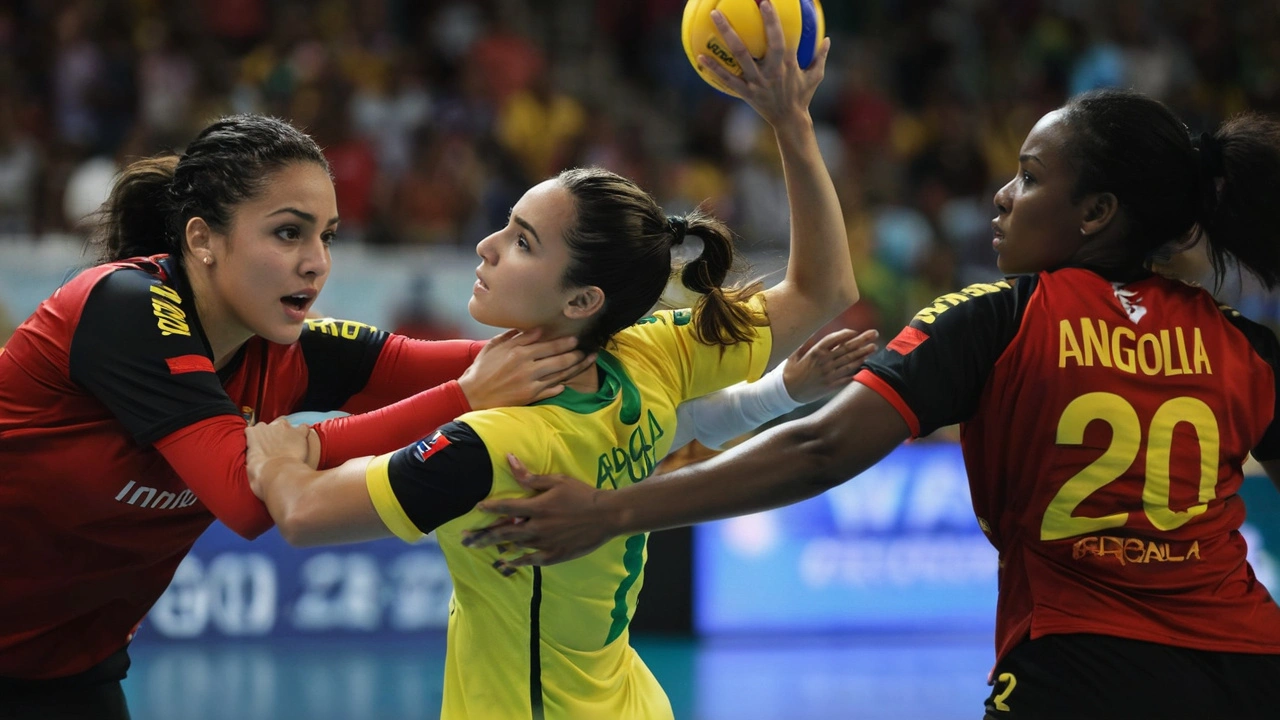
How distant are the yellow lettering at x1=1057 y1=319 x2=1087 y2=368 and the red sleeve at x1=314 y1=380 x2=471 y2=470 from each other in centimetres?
113

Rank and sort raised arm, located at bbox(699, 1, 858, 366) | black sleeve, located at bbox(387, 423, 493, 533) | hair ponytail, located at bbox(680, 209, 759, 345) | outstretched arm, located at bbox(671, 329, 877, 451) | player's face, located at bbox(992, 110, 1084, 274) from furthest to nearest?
outstretched arm, located at bbox(671, 329, 877, 451), hair ponytail, located at bbox(680, 209, 759, 345), raised arm, located at bbox(699, 1, 858, 366), player's face, located at bbox(992, 110, 1084, 274), black sleeve, located at bbox(387, 423, 493, 533)

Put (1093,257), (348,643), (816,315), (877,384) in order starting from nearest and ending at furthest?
(877,384) < (1093,257) < (816,315) < (348,643)

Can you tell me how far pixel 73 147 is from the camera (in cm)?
835

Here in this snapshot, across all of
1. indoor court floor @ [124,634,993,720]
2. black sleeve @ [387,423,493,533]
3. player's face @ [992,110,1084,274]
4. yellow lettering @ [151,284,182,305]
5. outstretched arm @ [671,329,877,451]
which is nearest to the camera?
black sleeve @ [387,423,493,533]

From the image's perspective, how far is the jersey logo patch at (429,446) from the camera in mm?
2312

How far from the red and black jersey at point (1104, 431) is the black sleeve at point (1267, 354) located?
0.19ft

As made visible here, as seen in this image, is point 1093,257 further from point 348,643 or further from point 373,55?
point 373,55

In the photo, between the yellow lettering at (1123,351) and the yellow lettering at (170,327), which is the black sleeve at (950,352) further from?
the yellow lettering at (170,327)

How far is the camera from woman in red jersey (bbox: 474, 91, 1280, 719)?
2311mm

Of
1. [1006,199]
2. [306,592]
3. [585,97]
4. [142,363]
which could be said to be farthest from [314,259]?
[585,97]

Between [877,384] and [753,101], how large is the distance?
2.73 feet

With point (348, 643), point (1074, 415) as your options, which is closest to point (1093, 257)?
point (1074, 415)

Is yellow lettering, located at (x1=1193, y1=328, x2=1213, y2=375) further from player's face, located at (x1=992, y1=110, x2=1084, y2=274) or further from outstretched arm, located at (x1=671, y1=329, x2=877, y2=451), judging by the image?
outstretched arm, located at (x1=671, y1=329, x2=877, y2=451)

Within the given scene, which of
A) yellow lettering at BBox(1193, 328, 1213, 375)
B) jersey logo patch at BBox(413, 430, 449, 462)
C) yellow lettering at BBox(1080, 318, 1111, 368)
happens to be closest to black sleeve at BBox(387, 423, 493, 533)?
jersey logo patch at BBox(413, 430, 449, 462)
